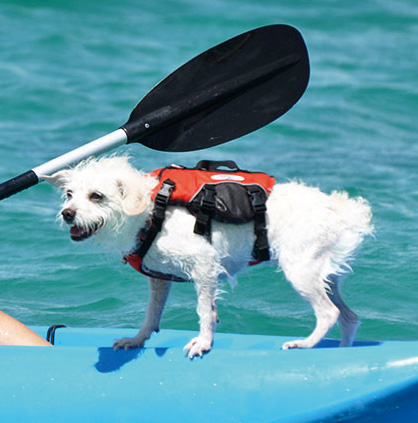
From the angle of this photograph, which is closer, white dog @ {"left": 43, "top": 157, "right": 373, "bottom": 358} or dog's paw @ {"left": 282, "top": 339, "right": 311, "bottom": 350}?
white dog @ {"left": 43, "top": 157, "right": 373, "bottom": 358}

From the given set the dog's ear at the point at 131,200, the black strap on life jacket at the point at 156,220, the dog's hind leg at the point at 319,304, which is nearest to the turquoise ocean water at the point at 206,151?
the black strap on life jacket at the point at 156,220

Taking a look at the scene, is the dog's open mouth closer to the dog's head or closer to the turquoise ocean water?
the dog's head

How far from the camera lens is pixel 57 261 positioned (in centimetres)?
724

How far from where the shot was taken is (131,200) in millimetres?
3631

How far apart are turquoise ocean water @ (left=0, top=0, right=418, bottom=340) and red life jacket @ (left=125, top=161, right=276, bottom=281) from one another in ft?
1.13

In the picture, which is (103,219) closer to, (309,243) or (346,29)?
(309,243)

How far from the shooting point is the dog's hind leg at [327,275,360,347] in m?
4.10

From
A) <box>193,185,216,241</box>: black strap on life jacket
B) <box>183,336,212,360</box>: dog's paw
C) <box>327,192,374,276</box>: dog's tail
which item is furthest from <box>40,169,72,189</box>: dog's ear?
<box>327,192,374,276</box>: dog's tail

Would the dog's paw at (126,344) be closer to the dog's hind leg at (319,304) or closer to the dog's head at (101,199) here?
the dog's head at (101,199)

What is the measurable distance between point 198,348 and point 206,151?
5841 mm

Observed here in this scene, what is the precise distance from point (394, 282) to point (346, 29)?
8.38m

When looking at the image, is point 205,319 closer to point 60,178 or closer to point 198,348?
point 198,348

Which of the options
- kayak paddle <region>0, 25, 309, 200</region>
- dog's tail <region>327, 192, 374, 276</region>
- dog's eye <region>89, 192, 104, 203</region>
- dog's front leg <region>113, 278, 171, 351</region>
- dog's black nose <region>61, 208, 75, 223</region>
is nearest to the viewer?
dog's black nose <region>61, 208, 75, 223</region>

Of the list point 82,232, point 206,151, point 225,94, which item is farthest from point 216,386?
point 206,151
